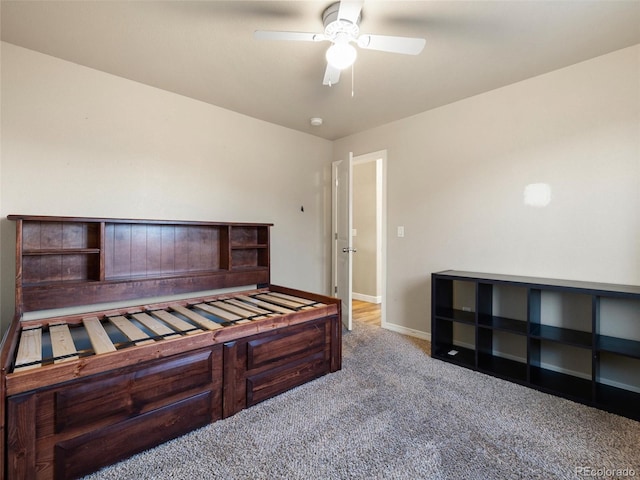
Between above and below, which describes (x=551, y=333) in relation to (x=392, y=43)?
below

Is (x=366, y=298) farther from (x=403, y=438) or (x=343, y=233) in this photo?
(x=403, y=438)

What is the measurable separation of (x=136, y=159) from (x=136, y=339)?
161 centimetres

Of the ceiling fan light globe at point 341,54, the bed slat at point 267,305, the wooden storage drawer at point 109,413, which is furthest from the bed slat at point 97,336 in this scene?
the ceiling fan light globe at point 341,54

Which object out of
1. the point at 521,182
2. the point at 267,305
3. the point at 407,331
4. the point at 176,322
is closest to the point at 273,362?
the point at 267,305

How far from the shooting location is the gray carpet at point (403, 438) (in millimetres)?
1454

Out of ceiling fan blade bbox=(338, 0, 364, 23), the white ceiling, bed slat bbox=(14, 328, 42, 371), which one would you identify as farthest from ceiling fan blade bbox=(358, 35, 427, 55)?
bed slat bbox=(14, 328, 42, 371)

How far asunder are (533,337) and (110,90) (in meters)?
3.72

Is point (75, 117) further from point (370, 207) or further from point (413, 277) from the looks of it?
point (370, 207)

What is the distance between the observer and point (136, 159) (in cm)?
264

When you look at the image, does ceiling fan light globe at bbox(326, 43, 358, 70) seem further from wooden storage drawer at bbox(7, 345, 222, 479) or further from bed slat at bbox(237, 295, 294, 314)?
wooden storage drawer at bbox(7, 345, 222, 479)

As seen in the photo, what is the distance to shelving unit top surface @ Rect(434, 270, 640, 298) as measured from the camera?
195 cm

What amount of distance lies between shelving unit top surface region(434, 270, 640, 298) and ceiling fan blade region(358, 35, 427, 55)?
1721mm

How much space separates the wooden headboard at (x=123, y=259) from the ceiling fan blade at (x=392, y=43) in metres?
1.89

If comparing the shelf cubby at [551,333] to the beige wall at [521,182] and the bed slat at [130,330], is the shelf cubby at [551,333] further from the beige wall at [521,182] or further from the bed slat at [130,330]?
the bed slat at [130,330]
